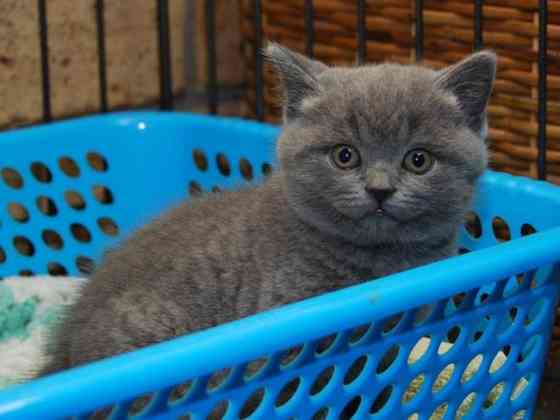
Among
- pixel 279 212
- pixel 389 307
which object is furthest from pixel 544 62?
pixel 389 307

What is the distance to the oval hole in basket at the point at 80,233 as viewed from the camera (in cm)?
192

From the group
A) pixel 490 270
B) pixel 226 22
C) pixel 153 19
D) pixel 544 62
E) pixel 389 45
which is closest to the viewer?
pixel 490 270

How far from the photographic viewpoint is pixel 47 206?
1.96 metres

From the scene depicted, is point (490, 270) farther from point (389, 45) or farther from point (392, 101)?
point (389, 45)

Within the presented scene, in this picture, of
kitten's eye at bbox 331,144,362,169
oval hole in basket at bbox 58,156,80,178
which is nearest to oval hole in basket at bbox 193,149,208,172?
oval hole in basket at bbox 58,156,80,178

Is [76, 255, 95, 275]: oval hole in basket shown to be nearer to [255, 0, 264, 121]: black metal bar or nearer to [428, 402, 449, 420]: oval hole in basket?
[255, 0, 264, 121]: black metal bar

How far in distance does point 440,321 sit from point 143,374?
1.31 ft

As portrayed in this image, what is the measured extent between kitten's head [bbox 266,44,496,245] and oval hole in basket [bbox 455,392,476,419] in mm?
208

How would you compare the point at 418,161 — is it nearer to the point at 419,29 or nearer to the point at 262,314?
the point at 262,314

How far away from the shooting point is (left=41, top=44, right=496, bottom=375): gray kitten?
1.19 m

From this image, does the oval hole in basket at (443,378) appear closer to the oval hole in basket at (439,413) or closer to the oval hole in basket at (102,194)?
the oval hole in basket at (439,413)

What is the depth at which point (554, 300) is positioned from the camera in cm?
122

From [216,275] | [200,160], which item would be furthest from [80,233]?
[216,275]

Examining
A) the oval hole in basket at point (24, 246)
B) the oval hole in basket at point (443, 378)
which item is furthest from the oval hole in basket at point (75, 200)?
the oval hole in basket at point (443, 378)
